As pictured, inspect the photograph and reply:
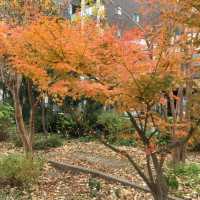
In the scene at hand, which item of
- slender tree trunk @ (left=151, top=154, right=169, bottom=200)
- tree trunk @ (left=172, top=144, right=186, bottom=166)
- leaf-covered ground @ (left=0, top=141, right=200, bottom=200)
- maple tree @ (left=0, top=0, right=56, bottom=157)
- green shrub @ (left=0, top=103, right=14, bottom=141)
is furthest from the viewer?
green shrub @ (left=0, top=103, right=14, bottom=141)

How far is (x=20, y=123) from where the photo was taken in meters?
8.58

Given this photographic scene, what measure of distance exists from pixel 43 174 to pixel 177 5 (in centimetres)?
454

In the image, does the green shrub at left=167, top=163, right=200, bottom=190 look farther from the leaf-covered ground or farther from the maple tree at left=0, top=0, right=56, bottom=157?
the maple tree at left=0, top=0, right=56, bottom=157

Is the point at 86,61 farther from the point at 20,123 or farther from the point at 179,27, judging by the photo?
the point at 20,123

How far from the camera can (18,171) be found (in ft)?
23.6

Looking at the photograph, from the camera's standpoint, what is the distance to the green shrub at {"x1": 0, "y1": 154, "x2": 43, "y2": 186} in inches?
283

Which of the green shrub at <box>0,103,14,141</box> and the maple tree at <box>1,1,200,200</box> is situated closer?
the maple tree at <box>1,1,200,200</box>

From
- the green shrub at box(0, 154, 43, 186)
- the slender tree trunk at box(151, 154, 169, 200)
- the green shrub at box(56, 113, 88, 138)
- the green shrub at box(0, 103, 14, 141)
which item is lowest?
the green shrub at box(56, 113, 88, 138)

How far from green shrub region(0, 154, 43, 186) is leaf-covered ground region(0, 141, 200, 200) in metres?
0.15

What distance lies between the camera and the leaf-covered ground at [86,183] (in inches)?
270

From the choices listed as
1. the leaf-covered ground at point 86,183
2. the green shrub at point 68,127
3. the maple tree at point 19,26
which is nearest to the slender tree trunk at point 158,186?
the leaf-covered ground at point 86,183

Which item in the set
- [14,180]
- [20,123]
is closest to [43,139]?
[20,123]

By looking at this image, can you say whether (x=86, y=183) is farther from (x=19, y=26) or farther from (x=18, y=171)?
(x=19, y=26)

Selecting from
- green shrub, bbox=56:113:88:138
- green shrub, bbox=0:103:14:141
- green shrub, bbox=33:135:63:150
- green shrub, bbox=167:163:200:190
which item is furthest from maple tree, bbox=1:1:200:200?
green shrub, bbox=56:113:88:138
